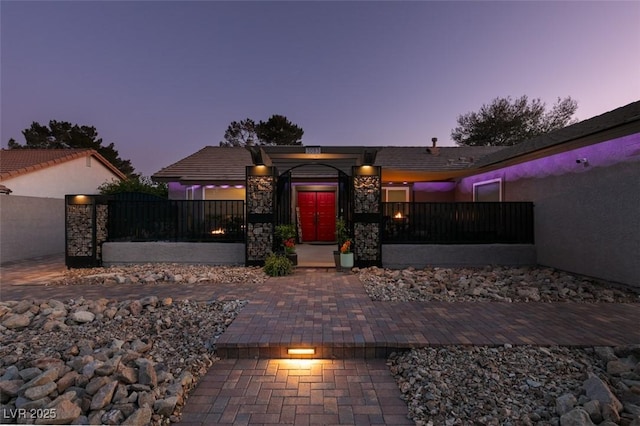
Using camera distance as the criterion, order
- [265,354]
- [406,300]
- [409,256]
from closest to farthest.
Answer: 1. [265,354]
2. [406,300]
3. [409,256]

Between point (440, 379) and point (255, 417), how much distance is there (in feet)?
6.09

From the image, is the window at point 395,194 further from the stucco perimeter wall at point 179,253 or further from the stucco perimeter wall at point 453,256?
the stucco perimeter wall at point 179,253

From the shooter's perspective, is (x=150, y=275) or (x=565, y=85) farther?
(x=565, y=85)

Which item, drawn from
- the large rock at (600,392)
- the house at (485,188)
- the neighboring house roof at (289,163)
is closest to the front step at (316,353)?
the large rock at (600,392)

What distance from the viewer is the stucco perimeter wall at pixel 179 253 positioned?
29.3 feet

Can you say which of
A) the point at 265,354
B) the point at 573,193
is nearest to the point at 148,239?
the point at 265,354

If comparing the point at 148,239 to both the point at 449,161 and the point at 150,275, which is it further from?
the point at 449,161

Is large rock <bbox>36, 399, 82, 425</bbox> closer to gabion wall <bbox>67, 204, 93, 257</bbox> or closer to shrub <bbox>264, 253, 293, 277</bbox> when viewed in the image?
shrub <bbox>264, 253, 293, 277</bbox>

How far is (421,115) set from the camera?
1967 centimetres

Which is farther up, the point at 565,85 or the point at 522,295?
the point at 565,85

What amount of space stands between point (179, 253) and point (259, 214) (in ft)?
9.02

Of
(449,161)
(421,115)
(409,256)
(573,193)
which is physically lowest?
(409,256)

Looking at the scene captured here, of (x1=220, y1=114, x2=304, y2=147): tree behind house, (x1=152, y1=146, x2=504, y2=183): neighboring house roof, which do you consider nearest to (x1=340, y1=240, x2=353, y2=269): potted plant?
(x1=152, y1=146, x2=504, y2=183): neighboring house roof

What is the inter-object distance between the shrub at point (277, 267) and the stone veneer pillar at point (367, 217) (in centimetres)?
206
